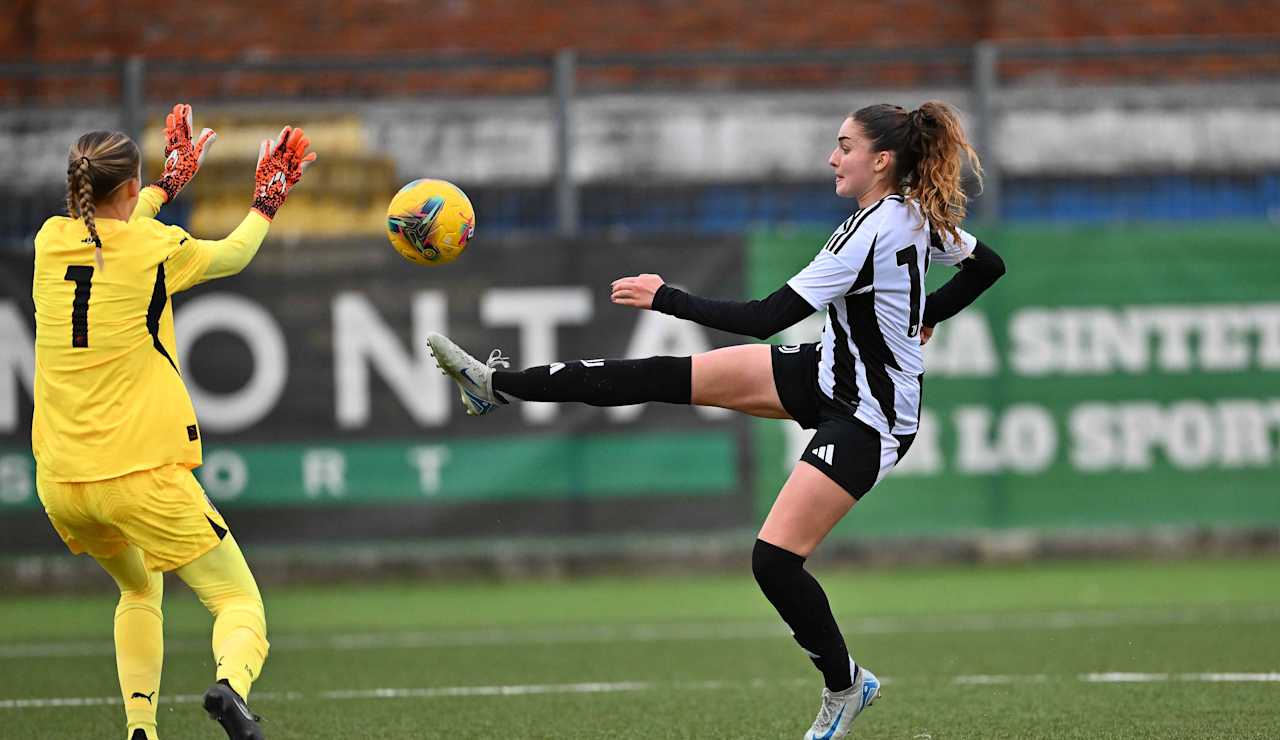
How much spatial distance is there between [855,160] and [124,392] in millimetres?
2515

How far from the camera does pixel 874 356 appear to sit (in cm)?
602

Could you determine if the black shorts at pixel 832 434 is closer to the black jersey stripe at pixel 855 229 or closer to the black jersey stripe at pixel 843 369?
the black jersey stripe at pixel 843 369

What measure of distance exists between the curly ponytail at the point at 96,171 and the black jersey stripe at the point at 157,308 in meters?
0.19

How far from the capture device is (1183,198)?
12.9 m

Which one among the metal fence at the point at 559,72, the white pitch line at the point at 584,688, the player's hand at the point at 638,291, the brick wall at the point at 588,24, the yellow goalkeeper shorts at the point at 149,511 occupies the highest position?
the brick wall at the point at 588,24

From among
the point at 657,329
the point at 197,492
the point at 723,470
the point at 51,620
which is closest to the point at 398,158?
the point at 657,329

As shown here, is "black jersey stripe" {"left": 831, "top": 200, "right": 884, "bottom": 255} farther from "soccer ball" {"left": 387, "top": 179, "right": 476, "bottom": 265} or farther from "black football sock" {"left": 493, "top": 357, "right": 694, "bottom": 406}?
"soccer ball" {"left": 387, "top": 179, "right": 476, "bottom": 265}

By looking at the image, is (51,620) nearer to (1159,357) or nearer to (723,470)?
(723,470)

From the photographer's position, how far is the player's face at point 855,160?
6035 mm

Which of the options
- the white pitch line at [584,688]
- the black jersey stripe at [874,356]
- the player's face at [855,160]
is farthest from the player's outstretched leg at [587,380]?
the white pitch line at [584,688]

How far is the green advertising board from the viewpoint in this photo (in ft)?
40.3

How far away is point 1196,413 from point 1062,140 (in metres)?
2.17

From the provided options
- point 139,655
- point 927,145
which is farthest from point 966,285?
point 139,655

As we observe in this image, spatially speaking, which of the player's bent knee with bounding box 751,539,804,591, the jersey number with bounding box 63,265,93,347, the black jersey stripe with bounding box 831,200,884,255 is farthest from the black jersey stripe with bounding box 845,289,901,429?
the jersey number with bounding box 63,265,93,347
